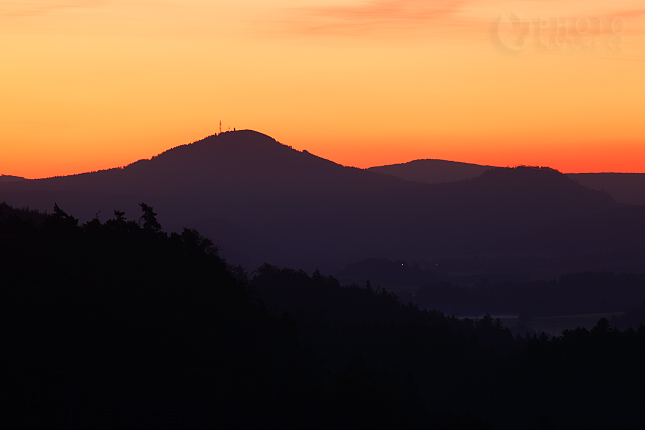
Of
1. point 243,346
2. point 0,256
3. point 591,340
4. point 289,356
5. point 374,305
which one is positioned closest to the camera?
point 0,256

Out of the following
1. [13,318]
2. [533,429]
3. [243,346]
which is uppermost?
[13,318]

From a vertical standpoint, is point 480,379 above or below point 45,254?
below

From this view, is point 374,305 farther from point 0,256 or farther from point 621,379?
point 0,256

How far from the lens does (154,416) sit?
45.0 m

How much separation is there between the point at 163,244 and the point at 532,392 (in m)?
68.0

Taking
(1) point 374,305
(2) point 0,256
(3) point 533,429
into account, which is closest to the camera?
(2) point 0,256

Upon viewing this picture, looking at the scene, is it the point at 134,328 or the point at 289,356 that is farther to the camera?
the point at 289,356

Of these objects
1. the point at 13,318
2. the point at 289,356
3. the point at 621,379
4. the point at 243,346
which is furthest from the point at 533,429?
the point at 13,318

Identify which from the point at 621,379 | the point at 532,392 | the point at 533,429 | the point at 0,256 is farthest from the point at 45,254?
the point at 621,379

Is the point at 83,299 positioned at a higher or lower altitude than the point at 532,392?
higher

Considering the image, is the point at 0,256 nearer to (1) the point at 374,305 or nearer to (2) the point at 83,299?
(2) the point at 83,299

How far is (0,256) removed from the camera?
4834cm

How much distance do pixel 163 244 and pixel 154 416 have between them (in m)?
27.8

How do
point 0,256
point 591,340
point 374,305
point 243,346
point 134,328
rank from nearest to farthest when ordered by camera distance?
point 134,328
point 0,256
point 243,346
point 591,340
point 374,305
